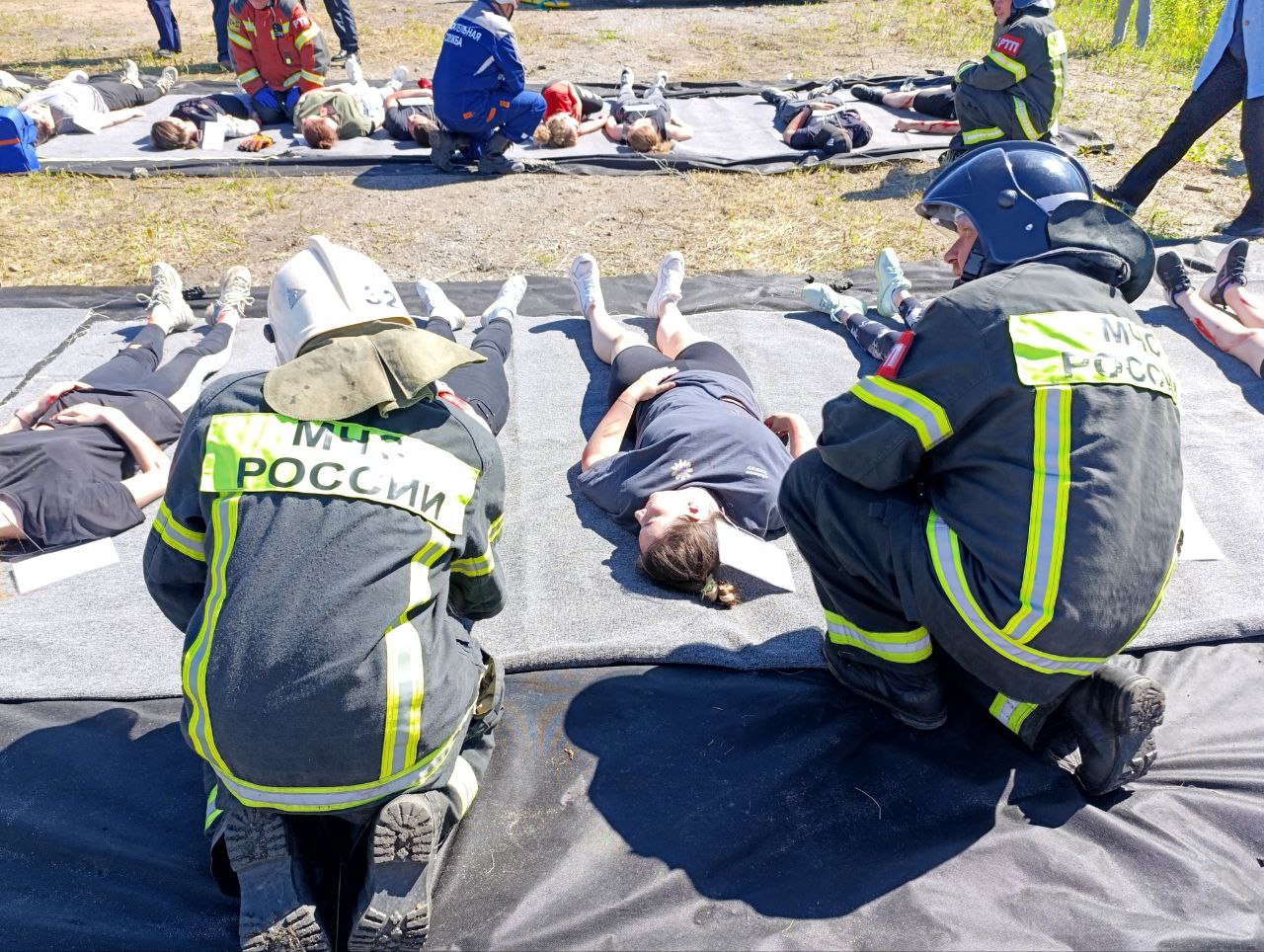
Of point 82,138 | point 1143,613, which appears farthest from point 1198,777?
point 82,138

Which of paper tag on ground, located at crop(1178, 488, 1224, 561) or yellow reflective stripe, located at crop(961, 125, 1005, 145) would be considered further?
yellow reflective stripe, located at crop(961, 125, 1005, 145)

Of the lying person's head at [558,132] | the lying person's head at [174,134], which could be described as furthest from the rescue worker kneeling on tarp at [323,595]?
the lying person's head at [174,134]

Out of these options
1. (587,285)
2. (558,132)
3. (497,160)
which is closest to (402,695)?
(587,285)

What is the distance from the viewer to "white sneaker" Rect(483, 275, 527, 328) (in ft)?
16.4

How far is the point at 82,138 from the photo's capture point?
27.2 feet

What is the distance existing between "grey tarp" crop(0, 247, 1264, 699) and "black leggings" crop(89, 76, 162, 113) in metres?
4.53

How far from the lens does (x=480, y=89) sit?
24.8ft

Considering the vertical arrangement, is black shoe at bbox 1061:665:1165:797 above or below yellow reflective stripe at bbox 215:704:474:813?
below

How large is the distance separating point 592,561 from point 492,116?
18.0 ft

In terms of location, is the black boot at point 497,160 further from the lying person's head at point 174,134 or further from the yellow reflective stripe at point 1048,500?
the yellow reflective stripe at point 1048,500

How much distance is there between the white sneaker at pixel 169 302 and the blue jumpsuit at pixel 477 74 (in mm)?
3310

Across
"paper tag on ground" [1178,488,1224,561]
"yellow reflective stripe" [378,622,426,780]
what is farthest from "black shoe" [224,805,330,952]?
"paper tag on ground" [1178,488,1224,561]

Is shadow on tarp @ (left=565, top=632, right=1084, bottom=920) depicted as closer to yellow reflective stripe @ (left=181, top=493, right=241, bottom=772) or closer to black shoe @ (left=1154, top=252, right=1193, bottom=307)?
yellow reflective stripe @ (left=181, top=493, right=241, bottom=772)

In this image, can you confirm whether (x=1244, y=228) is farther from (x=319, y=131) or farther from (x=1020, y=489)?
(x=319, y=131)
